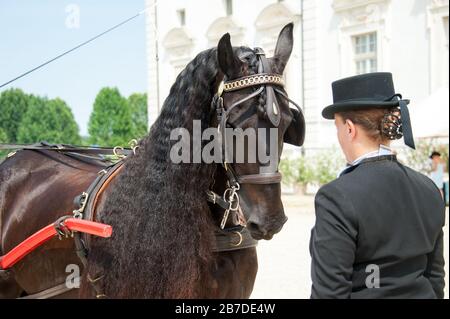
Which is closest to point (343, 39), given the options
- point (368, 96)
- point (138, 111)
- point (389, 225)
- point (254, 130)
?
point (138, 111)

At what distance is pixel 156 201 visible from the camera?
91.9 inches

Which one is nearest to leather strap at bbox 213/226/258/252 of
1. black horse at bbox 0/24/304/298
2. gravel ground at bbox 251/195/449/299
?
black horse at bbox 0/24/304/298

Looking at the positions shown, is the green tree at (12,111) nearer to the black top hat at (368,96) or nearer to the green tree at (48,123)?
the green tree at (48,123)

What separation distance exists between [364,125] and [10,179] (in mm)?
2384

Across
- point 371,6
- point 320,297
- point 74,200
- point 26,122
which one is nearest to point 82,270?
point 74,200

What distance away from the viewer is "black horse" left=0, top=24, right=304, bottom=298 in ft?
7.40

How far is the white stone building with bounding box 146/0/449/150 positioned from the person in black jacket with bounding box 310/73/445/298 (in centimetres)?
920

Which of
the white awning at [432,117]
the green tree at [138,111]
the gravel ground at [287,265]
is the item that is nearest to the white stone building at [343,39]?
the white awning at [432,117]

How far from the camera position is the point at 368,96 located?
5.71 ft

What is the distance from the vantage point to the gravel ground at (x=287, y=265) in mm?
5477

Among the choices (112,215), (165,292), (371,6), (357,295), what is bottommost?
(165,292)

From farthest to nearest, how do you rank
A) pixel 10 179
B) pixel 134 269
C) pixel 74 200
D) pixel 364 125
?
pixel 10 179 < pixel 74 200 < pixel 134 269 < pixel 364 125

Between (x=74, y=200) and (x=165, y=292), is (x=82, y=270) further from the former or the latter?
(x=165, y=292)

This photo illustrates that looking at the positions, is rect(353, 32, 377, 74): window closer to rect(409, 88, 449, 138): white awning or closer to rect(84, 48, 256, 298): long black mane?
rect(409, 88, 449, 138): white awning
